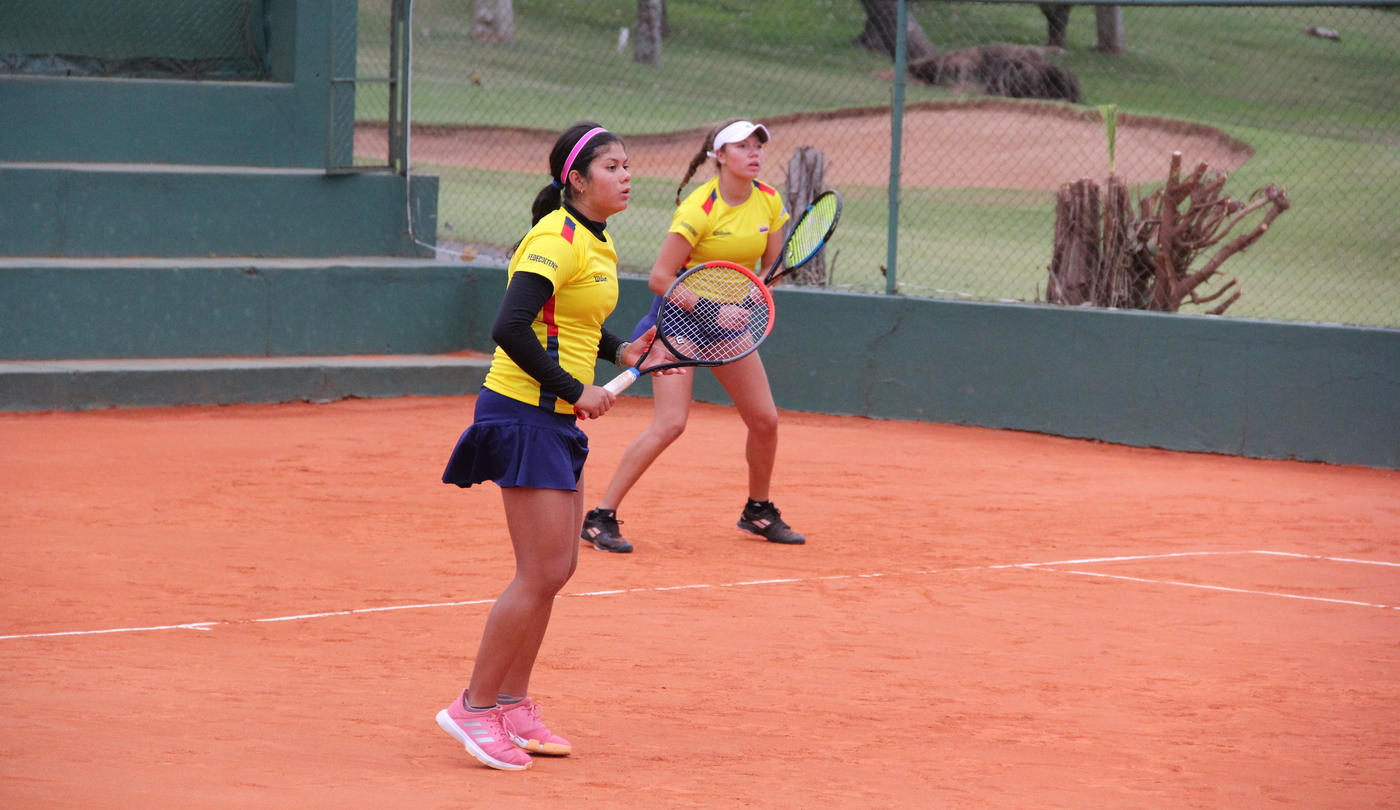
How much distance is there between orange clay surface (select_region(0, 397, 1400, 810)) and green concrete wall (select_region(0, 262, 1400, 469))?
43 cm

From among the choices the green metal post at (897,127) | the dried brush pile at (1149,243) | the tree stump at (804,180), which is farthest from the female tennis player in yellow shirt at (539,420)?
the tree stump at (804,180)

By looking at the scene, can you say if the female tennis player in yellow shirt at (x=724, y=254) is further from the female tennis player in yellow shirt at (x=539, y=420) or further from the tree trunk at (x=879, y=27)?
the tree trunk at (x=879, y=27)

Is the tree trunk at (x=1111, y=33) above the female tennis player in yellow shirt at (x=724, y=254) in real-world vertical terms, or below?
above

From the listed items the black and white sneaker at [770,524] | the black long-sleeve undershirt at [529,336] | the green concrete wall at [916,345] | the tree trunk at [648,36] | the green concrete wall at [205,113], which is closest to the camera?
the black long-sleeve undershirt at [529,336]

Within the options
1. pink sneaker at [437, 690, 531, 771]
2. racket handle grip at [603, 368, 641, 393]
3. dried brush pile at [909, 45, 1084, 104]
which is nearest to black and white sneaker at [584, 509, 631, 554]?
racket handle grip at [603, 368, 641, 393]

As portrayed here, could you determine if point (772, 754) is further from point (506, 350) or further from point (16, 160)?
point (16, 160)

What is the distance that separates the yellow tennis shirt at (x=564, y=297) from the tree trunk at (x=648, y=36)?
24.6 meters

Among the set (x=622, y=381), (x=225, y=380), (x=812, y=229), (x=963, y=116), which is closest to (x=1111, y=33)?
(x=963, y=116)

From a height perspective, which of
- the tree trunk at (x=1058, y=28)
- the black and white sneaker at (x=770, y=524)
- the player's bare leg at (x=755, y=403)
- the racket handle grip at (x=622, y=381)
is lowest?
the black and white sneaker at (x=770, y=524)

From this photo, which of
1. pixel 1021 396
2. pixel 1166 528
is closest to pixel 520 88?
pixel 1021 396

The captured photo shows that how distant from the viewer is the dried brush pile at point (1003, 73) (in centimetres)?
2072

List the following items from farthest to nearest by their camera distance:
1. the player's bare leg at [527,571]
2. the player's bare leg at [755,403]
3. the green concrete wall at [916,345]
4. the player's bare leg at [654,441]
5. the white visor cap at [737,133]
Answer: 1. the green concrete wall at [916,345]
2. the player's bare leg at [654,441]
3. the player's bare leg at [755,403]
4. the white visor cap at [737,133]
5. the player's bare leg at [527,571]

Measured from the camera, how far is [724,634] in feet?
19.5

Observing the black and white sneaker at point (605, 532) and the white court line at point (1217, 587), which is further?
the black and white sneaker at point (605, 532)
